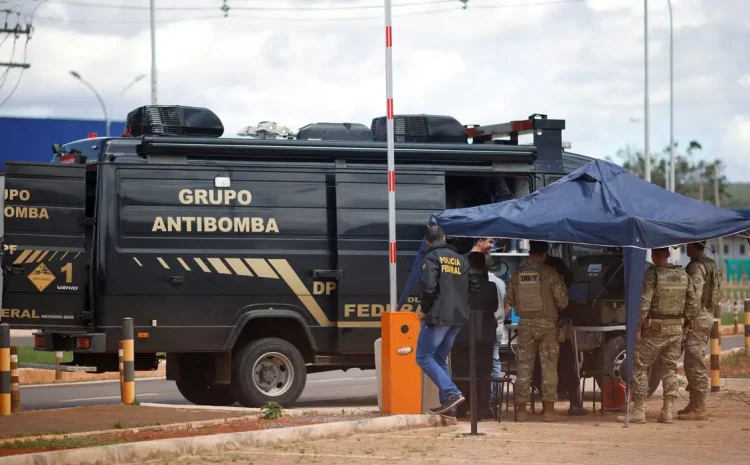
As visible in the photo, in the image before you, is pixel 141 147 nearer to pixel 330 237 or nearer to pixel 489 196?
pixel 330 237

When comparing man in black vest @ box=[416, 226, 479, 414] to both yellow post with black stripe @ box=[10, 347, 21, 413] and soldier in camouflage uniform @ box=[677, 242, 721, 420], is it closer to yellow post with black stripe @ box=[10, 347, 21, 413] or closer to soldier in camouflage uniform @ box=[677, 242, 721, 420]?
soldier in camouflage uniform @ box=[677, 242, 721, 420]

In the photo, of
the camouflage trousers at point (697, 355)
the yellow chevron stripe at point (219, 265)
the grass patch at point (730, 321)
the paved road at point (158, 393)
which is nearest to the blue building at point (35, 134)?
the grass patch at point (730, 321)

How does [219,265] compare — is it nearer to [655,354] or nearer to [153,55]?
[655,354]

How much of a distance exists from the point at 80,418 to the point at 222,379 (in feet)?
9.46

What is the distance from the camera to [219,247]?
14555 millimetres

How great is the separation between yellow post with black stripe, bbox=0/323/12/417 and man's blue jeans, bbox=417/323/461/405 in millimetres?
4012

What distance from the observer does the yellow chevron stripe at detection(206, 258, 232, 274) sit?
47.6ft

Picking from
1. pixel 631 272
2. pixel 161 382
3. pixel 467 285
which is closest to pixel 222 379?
pixel 467 285

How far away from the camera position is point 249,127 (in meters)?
15.7

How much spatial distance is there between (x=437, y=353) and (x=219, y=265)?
3.12 metres

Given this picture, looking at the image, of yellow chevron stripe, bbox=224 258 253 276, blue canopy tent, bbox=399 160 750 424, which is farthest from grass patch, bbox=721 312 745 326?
yellow chevron stripe, bbox=224 258 253 276

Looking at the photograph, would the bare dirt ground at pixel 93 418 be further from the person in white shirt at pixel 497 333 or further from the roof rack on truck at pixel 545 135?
the roof rack on truck at pixel 545 135

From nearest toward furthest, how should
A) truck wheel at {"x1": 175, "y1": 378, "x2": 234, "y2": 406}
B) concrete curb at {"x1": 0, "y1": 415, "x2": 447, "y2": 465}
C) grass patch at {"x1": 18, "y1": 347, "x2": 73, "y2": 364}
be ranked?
concrete curb at {"x1": 0, "y1": 415, "x2": 447, "y2": 465} < truck wheel at {"x1": 175, "y1": 378, "x2": 234, "y2": 406} < grass patch at {"x1": 18, "y1": 347, "x2": 73, "y2": 364}

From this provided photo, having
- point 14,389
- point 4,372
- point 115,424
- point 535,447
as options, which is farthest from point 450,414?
point 14,389
